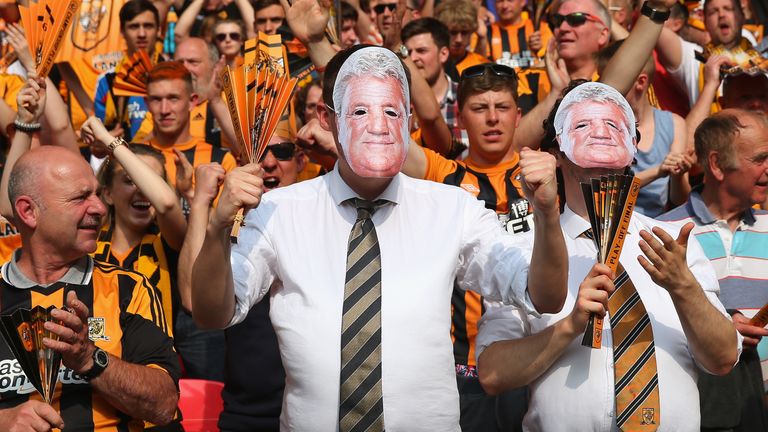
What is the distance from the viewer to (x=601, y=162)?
12.4 feet

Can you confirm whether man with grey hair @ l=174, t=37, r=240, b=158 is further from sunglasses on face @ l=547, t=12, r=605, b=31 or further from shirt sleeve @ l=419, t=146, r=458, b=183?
sunglasses on face @ l=547, t=12, r=605, b=31

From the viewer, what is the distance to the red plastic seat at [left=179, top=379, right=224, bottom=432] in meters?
5.11

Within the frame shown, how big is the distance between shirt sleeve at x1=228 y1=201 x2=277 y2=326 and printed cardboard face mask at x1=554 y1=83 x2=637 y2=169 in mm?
1120

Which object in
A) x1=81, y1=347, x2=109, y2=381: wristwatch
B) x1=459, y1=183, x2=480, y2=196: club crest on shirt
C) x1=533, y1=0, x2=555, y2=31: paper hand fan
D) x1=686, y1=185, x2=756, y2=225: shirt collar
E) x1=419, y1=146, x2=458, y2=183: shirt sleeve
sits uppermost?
x1=533, y1=0, x2=555, y2=31: paper hand fan

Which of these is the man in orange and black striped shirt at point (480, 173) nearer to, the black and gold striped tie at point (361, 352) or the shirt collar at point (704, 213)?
the shirt collar at point (704, 213)

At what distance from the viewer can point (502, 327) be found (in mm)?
3814

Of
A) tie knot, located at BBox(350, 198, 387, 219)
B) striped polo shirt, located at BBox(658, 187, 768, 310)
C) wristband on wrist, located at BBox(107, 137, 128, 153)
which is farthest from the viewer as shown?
wristband on wrist, located at BBox(107, 137, 128, 153)

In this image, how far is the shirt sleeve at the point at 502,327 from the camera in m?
3.80

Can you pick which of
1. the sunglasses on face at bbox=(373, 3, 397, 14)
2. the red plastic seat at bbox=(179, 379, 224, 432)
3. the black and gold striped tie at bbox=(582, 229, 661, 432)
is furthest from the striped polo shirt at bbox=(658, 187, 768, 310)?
the sunglasses on face at bbox=(373, 3, 397, 14)

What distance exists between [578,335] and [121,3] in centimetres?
651

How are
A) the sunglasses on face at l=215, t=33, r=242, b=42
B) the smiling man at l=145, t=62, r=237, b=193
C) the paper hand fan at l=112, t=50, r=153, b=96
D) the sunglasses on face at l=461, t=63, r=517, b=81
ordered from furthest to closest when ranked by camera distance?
the sunglasses on face at l=215, t=33, r=242, b=42 < the paper hand fan at l=112, t=50, r=153, b=96 < the smiling man at l=145, t=62, r=237, b=193 < the sunglasses on face at l=461, t=63, r=517, b=81

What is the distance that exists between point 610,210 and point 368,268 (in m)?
0.82

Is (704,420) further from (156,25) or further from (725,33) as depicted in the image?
(156,25)

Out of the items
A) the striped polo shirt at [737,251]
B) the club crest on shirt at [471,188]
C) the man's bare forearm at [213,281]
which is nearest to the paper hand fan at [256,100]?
the man's bare forearm at [213,281]
